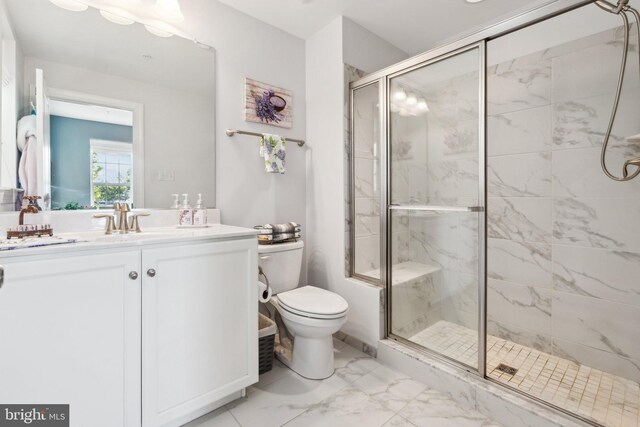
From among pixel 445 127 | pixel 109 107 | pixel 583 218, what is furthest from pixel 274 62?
pixel 583 218

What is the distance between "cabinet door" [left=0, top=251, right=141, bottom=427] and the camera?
968 mm

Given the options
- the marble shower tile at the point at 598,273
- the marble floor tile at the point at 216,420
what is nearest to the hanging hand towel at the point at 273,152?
the marble floor tile at the point at 216,420

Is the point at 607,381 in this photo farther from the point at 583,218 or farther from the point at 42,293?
the point at 42,293

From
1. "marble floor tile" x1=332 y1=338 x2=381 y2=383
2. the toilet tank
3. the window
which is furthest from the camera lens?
the toilet tank

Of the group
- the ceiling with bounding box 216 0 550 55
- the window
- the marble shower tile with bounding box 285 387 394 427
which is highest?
the ceiling with bounding box 216 0 550 55

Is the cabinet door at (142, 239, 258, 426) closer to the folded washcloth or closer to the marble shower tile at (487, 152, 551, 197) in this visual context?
the folded washcloth

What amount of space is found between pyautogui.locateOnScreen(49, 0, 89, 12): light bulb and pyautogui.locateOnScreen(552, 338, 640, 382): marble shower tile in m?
3.36

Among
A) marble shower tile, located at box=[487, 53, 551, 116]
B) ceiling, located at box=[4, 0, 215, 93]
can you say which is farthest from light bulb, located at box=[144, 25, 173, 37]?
marble shower tile, located at box=[487, 53, 551, 116]

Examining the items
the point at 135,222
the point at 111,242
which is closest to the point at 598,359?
the point at 111,242

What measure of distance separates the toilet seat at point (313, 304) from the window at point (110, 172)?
42.2 inches

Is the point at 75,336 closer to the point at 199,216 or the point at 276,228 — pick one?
the point at 199,216

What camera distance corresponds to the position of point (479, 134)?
1.55 metres

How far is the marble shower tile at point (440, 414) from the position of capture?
1.41 m

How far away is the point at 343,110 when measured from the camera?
2.21 metres
